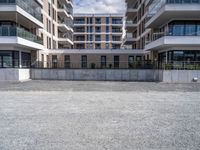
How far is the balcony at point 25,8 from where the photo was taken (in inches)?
793

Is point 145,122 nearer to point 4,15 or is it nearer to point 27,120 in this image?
point 27,120

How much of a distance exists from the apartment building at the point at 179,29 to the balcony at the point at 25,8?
15159 millimetres

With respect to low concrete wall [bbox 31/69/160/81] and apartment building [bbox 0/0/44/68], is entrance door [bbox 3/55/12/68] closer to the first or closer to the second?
apartment building [bbox 0/0/44/68]

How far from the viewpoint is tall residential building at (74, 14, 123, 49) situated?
66.2 metres

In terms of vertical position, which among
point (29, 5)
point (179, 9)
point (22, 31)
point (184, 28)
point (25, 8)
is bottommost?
point (22, 31)

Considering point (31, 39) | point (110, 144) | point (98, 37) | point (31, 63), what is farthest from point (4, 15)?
point (98, 37)

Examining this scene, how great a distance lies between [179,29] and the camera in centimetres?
2191

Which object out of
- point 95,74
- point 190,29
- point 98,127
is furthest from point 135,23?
point 98,127

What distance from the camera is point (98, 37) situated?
221ft

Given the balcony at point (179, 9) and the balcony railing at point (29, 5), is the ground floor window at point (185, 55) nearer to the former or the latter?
the balcony at point (179, 9)

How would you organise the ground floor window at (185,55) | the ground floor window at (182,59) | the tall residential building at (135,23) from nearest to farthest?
the ground floor window at (182,59) → the ground floor window at (185,55) → the tall residential building at (135,23)

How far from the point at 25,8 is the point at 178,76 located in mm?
18817

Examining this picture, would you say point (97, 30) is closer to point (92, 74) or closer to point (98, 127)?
point (92, 74)

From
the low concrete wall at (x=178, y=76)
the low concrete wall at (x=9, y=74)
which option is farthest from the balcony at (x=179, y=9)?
the low concrete wall at (x=9, y=74)
